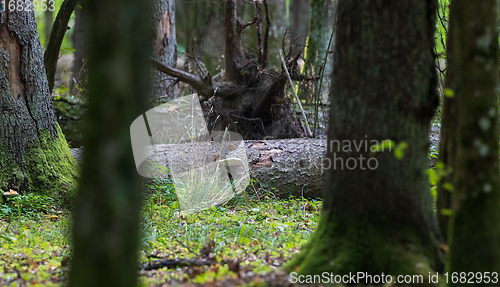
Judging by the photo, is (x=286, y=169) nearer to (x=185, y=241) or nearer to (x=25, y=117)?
(x=185, y=241)

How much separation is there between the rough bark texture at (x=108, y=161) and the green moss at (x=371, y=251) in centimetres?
102

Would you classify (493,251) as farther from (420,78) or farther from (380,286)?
(420,78)

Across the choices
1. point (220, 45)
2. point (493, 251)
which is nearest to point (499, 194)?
point (493, 251)

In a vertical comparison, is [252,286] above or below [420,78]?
below

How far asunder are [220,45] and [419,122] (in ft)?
33.8

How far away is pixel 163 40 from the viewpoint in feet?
25.1

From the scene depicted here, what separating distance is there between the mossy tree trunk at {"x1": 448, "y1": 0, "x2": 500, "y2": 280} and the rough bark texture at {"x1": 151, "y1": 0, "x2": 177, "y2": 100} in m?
6.24

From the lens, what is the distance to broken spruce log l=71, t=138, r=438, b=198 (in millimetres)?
4965

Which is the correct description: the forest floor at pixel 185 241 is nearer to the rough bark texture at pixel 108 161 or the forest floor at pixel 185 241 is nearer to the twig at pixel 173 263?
the twig at pixel 173 263

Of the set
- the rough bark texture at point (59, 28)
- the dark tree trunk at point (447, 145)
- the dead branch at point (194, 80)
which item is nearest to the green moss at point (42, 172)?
the rough bark texture at point (59, 28)

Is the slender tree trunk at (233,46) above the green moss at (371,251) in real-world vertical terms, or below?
above

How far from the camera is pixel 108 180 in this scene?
1.26 m

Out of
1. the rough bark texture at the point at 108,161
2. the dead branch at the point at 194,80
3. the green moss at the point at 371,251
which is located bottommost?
the green moss at the point at 371,251

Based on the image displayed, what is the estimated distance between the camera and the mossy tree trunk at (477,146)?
4.90 ft
